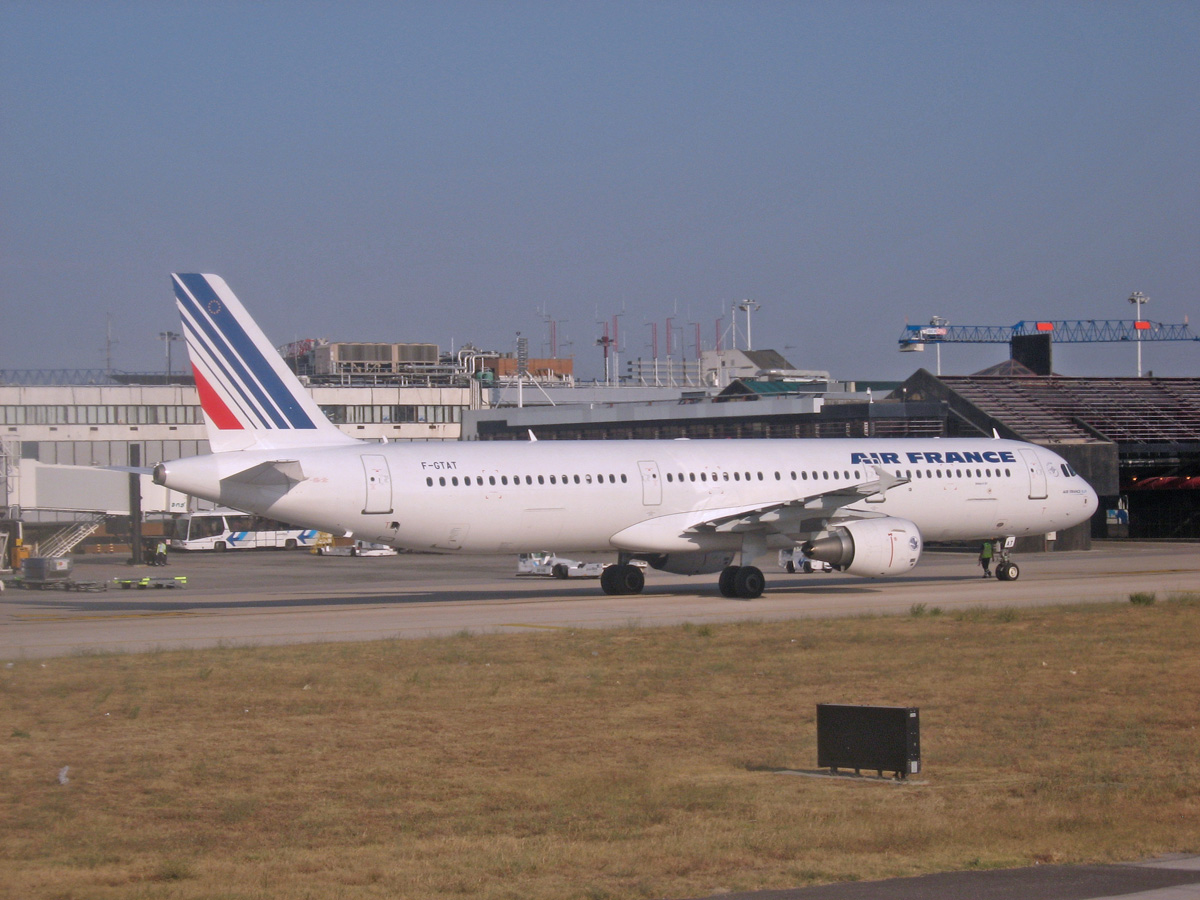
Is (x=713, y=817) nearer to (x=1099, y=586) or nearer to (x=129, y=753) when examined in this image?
(x=129, y=753)

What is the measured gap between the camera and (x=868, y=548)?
3391 cm

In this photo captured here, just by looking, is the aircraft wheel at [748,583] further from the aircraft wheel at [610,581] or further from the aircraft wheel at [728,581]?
the aircraft wheel at [610,581]

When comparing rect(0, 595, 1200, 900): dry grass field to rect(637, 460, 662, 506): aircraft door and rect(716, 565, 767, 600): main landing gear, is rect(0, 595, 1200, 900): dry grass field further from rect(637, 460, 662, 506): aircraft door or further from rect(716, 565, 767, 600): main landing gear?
rect(637, 460, 662, 506): aircraft door

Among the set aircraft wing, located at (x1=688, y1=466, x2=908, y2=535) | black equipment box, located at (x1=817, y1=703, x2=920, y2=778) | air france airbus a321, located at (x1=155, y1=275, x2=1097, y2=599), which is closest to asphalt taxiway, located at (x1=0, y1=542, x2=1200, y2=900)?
air france airbus a321, located at (x1=155, y1=275, x2=1097, y2=599)

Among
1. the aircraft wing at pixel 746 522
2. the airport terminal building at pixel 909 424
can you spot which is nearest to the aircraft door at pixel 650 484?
the aircraft wing at pixel 746 522

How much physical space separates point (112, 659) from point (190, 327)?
10.7m

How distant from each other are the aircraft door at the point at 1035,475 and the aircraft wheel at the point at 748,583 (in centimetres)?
1058

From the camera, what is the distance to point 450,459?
32719 millimetres

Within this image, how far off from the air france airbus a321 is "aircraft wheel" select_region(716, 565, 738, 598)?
0.06 meters

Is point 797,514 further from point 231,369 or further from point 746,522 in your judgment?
point 231,369

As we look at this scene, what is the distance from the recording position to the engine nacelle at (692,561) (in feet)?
121

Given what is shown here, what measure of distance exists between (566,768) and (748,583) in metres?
21.2

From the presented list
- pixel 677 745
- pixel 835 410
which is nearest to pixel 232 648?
pixel 677 745

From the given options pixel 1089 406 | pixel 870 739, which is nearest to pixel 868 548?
pixel 870 739
